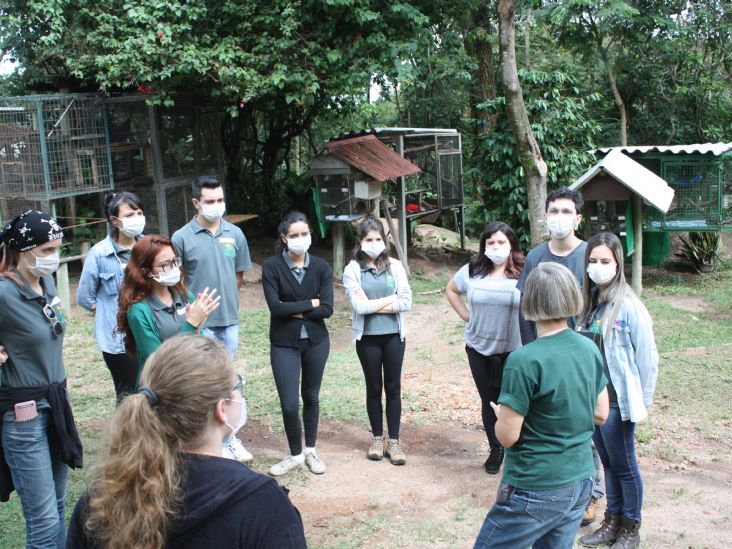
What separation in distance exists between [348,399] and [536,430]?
3742 mm

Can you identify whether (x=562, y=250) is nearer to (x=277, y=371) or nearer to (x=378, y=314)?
(x=378, y=314)

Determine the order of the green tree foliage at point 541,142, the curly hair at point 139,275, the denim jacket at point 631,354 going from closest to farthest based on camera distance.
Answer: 1. the denim jacket at point 631,354
2. the curly hair at point 139,275
3. the green tree foliage at point 541,142


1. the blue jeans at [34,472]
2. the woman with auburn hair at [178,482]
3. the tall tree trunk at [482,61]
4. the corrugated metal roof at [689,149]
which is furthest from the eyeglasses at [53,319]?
the tall tree trunk at [482,61]

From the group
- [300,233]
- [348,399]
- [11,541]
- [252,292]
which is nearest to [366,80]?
[252,292]

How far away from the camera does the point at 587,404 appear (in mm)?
2812

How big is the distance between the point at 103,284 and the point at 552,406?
2.88m

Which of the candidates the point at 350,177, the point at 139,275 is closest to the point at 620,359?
the point at 139,275

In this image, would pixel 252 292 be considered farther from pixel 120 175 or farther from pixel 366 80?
pixel 366 80

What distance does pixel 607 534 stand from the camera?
3863 millimetres

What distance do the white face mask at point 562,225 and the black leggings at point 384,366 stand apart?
1226 mm

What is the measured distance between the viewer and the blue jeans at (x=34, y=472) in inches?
126

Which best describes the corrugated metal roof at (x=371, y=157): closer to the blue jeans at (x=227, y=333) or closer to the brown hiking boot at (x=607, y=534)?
the blue jeans at (x=227, y=333)

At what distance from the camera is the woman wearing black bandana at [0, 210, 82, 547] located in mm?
3211

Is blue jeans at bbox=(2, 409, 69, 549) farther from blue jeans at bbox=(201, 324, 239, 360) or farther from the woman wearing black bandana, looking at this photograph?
blue jeans at bbox=(201, 324, 239, 360)
